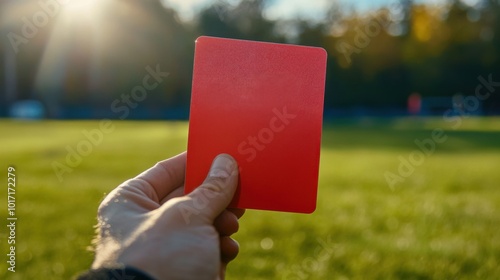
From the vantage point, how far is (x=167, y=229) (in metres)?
1.47

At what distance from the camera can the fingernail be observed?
65.6 inches

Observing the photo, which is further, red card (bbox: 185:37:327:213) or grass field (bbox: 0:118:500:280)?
grass field (bbox: 0:118:500:280)

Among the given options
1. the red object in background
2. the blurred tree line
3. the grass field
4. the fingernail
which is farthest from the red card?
the red object in background

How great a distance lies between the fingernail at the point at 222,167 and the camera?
5.47 ft

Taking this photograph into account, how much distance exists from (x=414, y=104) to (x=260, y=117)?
37.9m

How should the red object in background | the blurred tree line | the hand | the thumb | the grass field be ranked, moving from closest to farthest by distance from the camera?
the hand
the thumb
the grass field
the blurred tree line
the red object in background

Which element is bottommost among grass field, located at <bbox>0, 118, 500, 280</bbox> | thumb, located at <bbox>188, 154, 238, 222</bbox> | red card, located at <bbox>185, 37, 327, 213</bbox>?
grass field, located at <bbox>0, 118, 500, 280</bbox>

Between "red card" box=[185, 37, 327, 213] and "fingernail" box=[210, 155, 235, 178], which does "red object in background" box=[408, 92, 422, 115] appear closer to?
"red card" box=[185, 37, 327, 213]

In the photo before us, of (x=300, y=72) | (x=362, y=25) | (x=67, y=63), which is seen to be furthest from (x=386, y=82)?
(x=300, y=72)

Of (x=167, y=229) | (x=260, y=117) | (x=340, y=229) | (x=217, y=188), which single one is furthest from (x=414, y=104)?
(x=167, y=229)

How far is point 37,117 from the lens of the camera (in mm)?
36344

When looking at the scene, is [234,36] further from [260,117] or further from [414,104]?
[260,117]

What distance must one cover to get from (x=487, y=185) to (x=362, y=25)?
116 ft

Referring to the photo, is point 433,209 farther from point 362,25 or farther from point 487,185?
point 362,25
